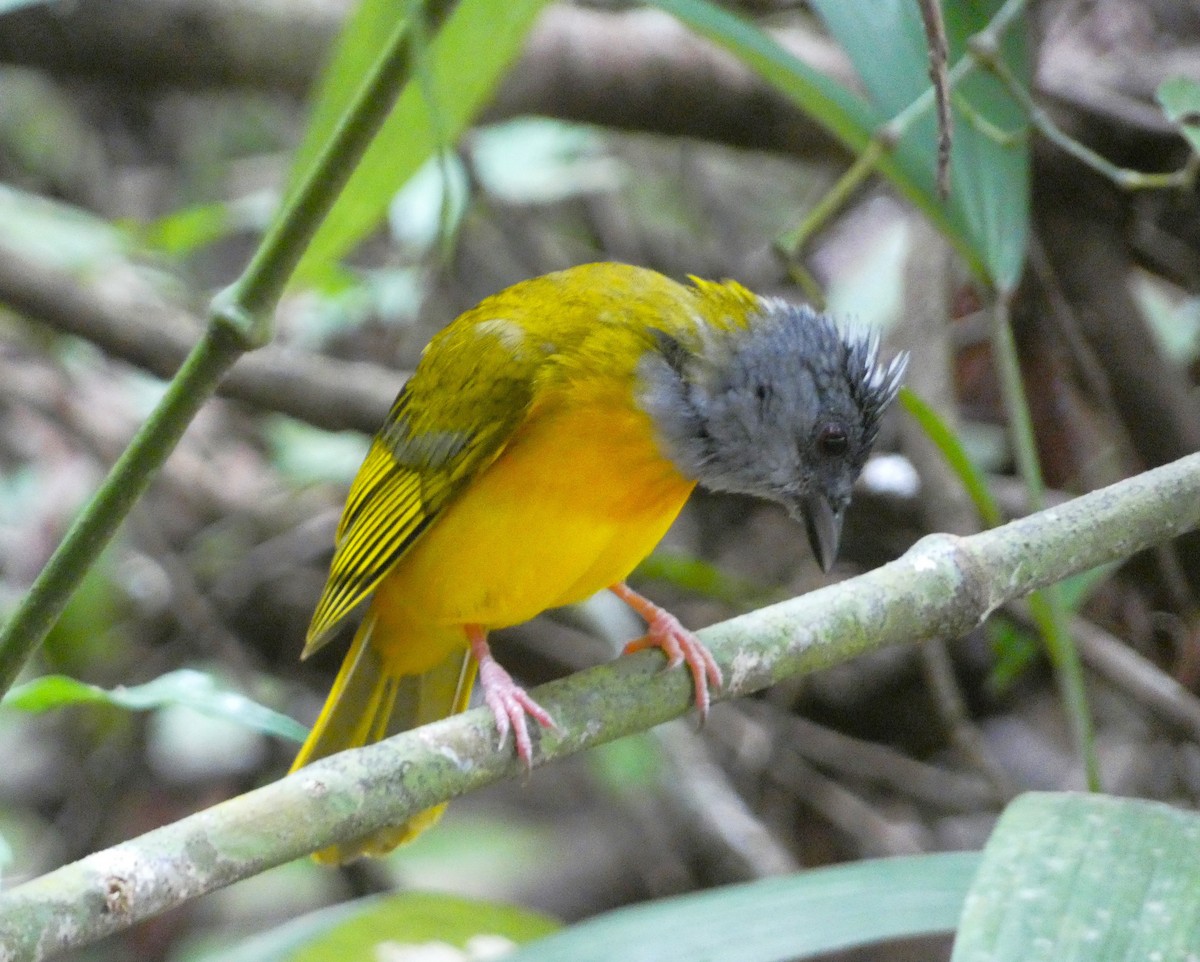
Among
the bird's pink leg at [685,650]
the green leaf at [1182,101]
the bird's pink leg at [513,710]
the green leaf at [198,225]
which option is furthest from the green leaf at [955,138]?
the green leaf at [198,225]

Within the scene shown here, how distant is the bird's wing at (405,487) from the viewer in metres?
2.33

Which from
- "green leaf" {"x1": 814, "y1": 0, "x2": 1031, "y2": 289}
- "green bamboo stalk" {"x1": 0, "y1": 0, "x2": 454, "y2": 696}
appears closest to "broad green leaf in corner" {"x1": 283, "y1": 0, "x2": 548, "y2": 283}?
"green leaf" {"x1": 814, "y1": 0, "x2": 1031, "y2": 289}

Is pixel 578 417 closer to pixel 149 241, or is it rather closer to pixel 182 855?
pixel 182 855

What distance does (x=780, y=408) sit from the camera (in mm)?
2324

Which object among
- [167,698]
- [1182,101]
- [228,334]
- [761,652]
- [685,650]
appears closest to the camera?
[228,334]

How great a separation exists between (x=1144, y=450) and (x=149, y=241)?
2572 millimetres

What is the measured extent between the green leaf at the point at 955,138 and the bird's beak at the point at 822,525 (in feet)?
1.79

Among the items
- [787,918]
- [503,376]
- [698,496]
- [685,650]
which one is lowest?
[698,496]

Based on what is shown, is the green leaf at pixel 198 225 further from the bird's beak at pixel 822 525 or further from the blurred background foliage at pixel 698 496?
the bird's beak at pixel 822 525

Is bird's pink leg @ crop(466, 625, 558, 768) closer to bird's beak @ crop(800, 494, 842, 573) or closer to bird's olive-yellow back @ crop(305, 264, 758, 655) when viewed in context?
bird's olive-yellow back @ crop(305, 264, 758, 655)

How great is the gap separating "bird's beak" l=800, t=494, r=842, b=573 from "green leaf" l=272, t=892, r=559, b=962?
0.83 metres

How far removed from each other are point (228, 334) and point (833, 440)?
1.18 metres

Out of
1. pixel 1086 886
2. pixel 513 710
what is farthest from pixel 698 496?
pixel 1086 886

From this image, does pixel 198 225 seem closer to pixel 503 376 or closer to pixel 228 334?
pixel 503 376
